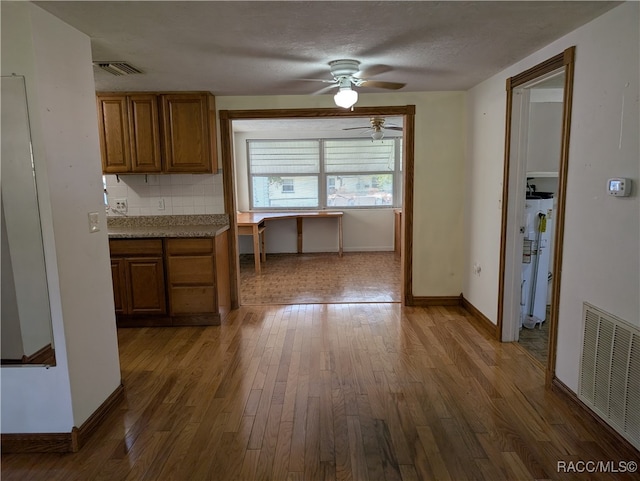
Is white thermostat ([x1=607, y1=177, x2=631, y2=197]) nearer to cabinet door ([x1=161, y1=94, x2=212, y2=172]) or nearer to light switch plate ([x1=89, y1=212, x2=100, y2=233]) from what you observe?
light switch plate ([x1=89, y1=212, x2=100, y2=233])

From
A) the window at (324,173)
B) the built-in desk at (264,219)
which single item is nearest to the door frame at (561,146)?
the built-in desk at (264,219)

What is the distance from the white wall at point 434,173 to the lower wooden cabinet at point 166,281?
1465 mm

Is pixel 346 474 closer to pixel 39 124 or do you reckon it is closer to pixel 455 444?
pixel 455 444

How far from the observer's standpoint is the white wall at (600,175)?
5.92 ft

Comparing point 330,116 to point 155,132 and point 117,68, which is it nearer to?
point 155,132

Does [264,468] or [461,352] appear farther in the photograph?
[461,352]

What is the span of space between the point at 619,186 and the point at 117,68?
310 centimetres

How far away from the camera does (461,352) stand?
2982 mm

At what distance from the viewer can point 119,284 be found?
3514 millimetres

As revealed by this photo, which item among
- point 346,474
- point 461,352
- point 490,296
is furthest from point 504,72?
point 346,474

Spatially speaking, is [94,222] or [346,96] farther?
[346,96]

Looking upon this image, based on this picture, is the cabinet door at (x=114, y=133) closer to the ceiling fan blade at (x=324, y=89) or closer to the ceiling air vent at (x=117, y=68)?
the ceiling air vent at (x=117, y=68)

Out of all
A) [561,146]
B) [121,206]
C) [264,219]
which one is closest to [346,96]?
[561,146]

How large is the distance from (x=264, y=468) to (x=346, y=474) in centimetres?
38
